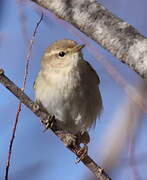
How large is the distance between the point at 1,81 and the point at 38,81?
5.10 ft

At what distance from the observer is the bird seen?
3256 mm

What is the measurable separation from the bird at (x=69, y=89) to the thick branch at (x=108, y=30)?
1.27m

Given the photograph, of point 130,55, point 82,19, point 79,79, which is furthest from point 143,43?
point 79,79

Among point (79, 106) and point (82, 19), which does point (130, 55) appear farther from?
point (79, 106)

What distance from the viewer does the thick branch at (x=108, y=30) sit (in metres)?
1.65

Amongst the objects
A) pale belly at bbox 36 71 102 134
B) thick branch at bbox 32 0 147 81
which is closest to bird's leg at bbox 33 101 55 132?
pale belly at bbox 36 71 102 134

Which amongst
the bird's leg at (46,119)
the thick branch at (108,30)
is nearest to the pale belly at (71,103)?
the bird's leg at (46,119)

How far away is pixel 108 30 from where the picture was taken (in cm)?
178

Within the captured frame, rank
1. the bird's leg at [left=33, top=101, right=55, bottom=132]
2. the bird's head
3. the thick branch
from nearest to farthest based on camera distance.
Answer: the thick branch < the bird's leg at [left=33, top=101, right=55, bottom=132] < the bird's head

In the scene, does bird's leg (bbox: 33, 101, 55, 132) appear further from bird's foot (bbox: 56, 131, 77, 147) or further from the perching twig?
bird's foot (bbox: 56, 131, 77, 147)

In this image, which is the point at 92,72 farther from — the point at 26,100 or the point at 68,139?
the point at 26,100

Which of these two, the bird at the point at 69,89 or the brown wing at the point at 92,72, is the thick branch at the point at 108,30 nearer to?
the bird at the point at 69,89

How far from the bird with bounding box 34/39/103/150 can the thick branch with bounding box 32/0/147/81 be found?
1.27 meters

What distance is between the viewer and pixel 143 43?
65.2 inches
